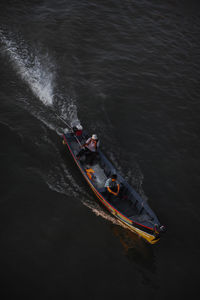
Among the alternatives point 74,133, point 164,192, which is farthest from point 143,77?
point 164,192

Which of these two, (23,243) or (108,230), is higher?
(23,243)

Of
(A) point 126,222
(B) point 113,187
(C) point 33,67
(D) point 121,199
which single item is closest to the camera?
(A) point 126,222

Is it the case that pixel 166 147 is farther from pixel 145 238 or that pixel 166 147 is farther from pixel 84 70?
pixel 84 70

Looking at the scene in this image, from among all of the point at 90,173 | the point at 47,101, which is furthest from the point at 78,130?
the point at 47,101

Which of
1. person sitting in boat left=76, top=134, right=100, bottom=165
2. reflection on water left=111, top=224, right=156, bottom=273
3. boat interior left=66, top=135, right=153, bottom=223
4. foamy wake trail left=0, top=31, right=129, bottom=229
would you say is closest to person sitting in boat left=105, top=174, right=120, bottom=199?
boat interior left=66, top=135, right=153, bottom=223

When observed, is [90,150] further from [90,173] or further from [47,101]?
[47,101]

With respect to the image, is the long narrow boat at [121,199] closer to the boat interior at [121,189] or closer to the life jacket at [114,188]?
the boat interior at [121,189]

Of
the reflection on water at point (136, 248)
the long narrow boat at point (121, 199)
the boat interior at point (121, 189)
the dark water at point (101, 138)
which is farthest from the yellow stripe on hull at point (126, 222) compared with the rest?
the dark water at point (101, 138)
